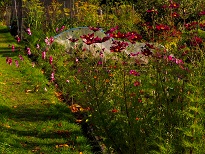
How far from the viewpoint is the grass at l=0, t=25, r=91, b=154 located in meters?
7.06

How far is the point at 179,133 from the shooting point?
5.23 m

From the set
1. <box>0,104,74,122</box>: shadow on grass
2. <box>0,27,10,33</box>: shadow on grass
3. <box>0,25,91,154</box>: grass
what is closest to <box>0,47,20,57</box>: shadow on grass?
<box>0,25,91,154</box>: grass

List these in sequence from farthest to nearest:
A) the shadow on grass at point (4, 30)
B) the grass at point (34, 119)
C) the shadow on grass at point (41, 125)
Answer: the shadow on grass at point (4, 30) → the shadow on grass at point (41, 125) → the grass at point (34, 119)

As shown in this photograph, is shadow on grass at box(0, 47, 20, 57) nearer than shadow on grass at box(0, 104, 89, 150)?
No

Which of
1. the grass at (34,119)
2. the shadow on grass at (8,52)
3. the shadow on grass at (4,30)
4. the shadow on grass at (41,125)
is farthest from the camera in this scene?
the shadow on grass at (4,30)

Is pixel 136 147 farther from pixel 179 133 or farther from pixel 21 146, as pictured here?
pixel 21 146

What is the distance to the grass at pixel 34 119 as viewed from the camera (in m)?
7.06

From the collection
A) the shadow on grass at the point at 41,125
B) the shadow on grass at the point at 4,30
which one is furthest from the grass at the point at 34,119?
the shadow on grass at the point at 4,30

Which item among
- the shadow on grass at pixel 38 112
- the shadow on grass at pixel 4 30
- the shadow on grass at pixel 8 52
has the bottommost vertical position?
the shadow on grass at pixel 4 30

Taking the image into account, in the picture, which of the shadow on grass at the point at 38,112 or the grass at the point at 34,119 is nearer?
the grass at the point at 34,119

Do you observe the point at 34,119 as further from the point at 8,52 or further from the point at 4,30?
the point at 4,30

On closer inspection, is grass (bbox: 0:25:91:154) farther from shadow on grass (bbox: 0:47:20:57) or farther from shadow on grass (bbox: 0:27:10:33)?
shadow on grass (bbox: 0:27:10:33)

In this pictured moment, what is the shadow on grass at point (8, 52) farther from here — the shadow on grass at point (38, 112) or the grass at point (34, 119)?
the shadow on grass at point (38, 112)

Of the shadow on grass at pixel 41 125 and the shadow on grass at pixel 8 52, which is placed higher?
the shadow on grass at pixel 8 52
